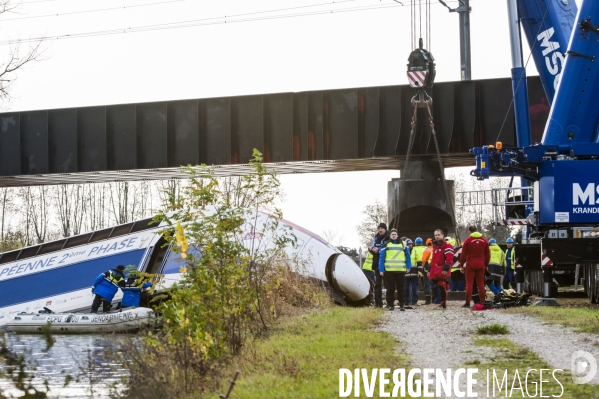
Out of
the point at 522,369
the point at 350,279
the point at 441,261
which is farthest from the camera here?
the point at 350,279

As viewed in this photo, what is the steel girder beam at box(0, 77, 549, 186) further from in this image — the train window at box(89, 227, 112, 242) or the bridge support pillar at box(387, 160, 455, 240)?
the train window at box(89, 227, 112, 242)

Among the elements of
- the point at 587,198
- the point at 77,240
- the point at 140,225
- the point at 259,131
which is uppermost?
the point at 259,131

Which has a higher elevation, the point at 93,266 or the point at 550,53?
the point at 550,53

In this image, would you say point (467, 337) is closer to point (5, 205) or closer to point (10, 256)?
point (10, 256)

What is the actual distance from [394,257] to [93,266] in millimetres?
9216

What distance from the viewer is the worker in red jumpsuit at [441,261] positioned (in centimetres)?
2138

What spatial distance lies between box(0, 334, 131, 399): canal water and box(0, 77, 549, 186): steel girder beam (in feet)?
59.3

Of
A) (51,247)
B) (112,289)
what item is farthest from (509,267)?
(51,247)

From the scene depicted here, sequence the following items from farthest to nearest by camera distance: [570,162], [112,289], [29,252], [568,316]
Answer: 1. [29,252]
2. [112,289]
3. [570,162]
4. [568,316]

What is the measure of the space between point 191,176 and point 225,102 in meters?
23.0

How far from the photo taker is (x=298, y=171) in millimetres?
41125

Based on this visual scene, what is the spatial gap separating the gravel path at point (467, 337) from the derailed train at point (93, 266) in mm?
4105

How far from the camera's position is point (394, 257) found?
Result: 784 inches

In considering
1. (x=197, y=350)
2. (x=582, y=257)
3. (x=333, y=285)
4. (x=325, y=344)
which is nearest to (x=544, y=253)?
(x=582, y=257)
